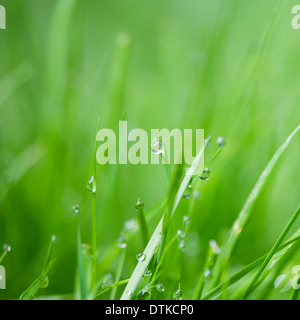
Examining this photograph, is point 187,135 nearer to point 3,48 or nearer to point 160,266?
point 160,266

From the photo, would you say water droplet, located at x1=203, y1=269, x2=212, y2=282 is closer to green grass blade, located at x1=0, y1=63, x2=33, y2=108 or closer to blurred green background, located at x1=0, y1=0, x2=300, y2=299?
blurred green background, located at x1=0, y1=0, x2=300, y2=299

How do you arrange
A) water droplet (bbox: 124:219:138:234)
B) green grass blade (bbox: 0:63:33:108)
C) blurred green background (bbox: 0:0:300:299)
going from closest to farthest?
water droplet (bbox: 124:219:138:234) < blurred green background (bbox: 0:0:300:299) < green grass blade (bbox: 0:63:33:108)

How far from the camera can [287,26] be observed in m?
0.92

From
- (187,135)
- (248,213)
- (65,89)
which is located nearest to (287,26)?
(187,135)

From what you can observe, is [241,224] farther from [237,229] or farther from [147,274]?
[147,274]

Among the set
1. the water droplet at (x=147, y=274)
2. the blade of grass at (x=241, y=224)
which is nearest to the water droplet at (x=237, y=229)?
the blade of grass at (x=241, y=224)

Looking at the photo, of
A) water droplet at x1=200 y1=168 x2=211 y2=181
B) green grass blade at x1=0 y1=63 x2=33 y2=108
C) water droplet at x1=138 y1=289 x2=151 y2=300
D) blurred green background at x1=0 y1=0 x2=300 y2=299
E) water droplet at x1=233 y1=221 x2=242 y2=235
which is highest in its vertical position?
green grass blade at x1=0 y1=63 x2=33 y2=108

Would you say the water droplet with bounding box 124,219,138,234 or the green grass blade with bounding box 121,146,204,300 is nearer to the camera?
the green grass blade with bounding box 121,146,204,300

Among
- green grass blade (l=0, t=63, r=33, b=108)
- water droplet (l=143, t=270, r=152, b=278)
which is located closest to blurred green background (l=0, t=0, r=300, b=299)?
green grass blade (l=0, t=63, r=33, b=108)

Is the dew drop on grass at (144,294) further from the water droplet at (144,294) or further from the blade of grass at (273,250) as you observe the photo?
the blade of grass at (273,250)

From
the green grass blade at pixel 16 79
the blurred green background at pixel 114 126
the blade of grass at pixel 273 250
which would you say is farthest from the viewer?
the green grass blade at pixel 16 79

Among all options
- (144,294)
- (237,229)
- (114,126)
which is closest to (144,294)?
(144,294)

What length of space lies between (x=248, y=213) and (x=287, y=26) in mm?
649
